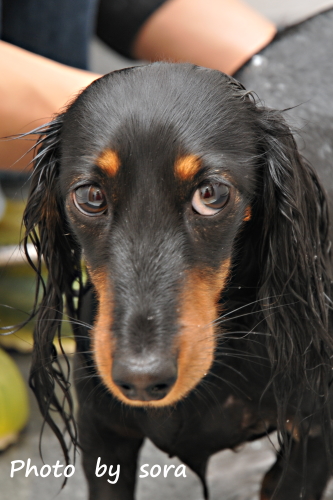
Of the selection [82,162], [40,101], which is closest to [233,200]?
[82,162]

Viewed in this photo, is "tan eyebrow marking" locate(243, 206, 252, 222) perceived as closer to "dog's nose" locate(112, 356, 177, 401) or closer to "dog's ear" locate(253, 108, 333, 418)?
"dog's ear" locate(253, 108, 333, 418)

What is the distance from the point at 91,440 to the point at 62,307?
37cm

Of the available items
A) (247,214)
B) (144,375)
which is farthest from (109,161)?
(144,375)

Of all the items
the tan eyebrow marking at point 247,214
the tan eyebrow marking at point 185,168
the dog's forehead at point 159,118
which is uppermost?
the dog's forehead at point 159,118

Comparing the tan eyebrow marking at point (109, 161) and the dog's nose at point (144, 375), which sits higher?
the tan eyebrow marking at point (109, 161)

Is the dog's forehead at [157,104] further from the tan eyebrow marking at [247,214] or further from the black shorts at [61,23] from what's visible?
the black shorts at [61,23]

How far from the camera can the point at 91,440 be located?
1871 mm

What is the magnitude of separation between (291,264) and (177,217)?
14.3 inches

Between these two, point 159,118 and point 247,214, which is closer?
point 159,118

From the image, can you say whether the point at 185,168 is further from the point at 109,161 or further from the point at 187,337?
the point at 187,337

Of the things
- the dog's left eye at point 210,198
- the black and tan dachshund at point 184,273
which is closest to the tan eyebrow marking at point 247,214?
the black and tan dachshund at point 184,273

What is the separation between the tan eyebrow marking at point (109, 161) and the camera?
1483mm

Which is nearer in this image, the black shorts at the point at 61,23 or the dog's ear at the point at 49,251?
the dog's ear at the point at 49,251

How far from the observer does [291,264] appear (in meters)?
1.69
